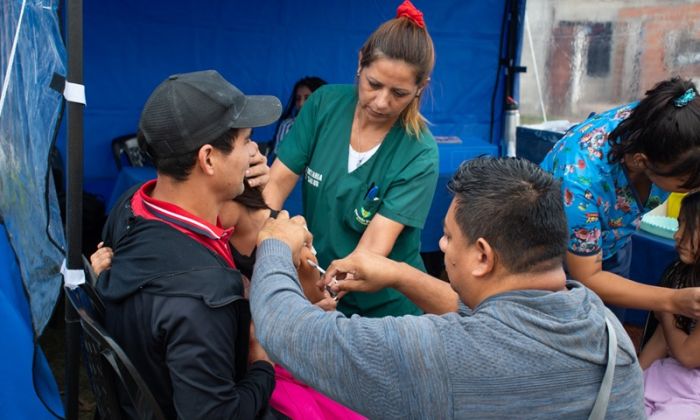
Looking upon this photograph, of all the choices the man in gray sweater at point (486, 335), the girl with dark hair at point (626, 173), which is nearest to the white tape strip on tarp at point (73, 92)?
the man in gray sweater at point (486, 335)

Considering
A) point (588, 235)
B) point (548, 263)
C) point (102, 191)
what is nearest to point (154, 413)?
point (548, 263)

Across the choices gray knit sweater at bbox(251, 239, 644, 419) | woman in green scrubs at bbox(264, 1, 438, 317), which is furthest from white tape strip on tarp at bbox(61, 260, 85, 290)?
woman in green scrubs at bbox(264, 1, 438, 317)

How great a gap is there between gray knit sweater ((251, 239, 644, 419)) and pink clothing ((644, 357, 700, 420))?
1.10 meters

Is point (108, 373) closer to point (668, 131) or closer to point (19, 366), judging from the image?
point (19, 366)

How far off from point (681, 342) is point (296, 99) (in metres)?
3.19

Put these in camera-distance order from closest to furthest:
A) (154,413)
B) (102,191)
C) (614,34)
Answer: (154,413), (102,191), (614,34)

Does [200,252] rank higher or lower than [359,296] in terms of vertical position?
higher

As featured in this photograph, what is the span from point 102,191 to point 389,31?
3158mm

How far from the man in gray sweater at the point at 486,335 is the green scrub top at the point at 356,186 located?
755 millimetres

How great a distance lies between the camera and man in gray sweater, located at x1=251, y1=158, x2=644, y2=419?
933 millimetres

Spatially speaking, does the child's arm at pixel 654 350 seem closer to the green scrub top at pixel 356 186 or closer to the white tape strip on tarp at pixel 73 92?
the green scrub top at pixel 356 186

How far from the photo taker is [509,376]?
0.93 m

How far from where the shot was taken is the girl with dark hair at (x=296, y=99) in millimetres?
4426

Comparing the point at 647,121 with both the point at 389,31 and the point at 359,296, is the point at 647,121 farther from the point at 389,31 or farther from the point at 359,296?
the point at 359,296
